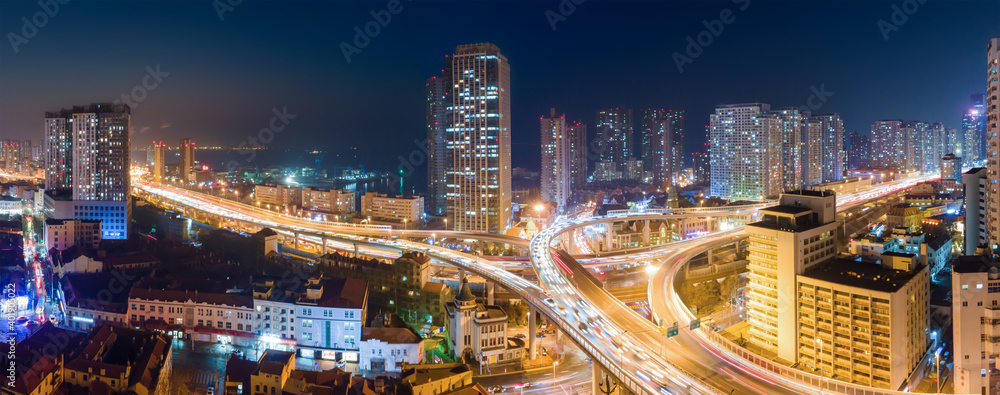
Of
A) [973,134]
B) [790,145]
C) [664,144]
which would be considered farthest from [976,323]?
[664,144]

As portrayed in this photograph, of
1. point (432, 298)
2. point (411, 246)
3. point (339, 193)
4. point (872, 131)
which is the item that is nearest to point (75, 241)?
point (411, 246)

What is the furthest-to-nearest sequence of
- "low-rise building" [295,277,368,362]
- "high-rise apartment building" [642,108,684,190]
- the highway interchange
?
Result: 1. "high-rise apartment building" [642,108,684,190]
2. "low-rise building" [295,277,368,362]
3. the highway interchange

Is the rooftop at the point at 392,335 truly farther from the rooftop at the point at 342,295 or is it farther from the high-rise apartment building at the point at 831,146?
the high-rise apartment building at the point at 831,146

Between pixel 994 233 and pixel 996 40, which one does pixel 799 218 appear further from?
pixel 996 40

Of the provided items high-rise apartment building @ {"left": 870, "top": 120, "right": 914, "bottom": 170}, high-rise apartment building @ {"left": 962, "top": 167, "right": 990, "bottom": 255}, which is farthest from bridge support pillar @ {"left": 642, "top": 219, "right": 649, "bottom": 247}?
high-rise apartment building @ {"left": 870, "top": 120, "right": 914, "bottom": 170}

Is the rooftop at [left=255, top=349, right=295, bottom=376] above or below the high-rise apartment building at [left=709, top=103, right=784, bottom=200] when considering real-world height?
below

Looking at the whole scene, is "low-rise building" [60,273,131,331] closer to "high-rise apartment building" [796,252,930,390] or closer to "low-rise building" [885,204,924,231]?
"high-rise apartment building" [796,252,930,390]

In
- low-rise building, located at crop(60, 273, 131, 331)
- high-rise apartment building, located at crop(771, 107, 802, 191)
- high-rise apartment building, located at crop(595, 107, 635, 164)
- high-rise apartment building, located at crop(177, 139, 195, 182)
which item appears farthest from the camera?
high-rise apartment building, located at crop(595, 107, 635, 164)
